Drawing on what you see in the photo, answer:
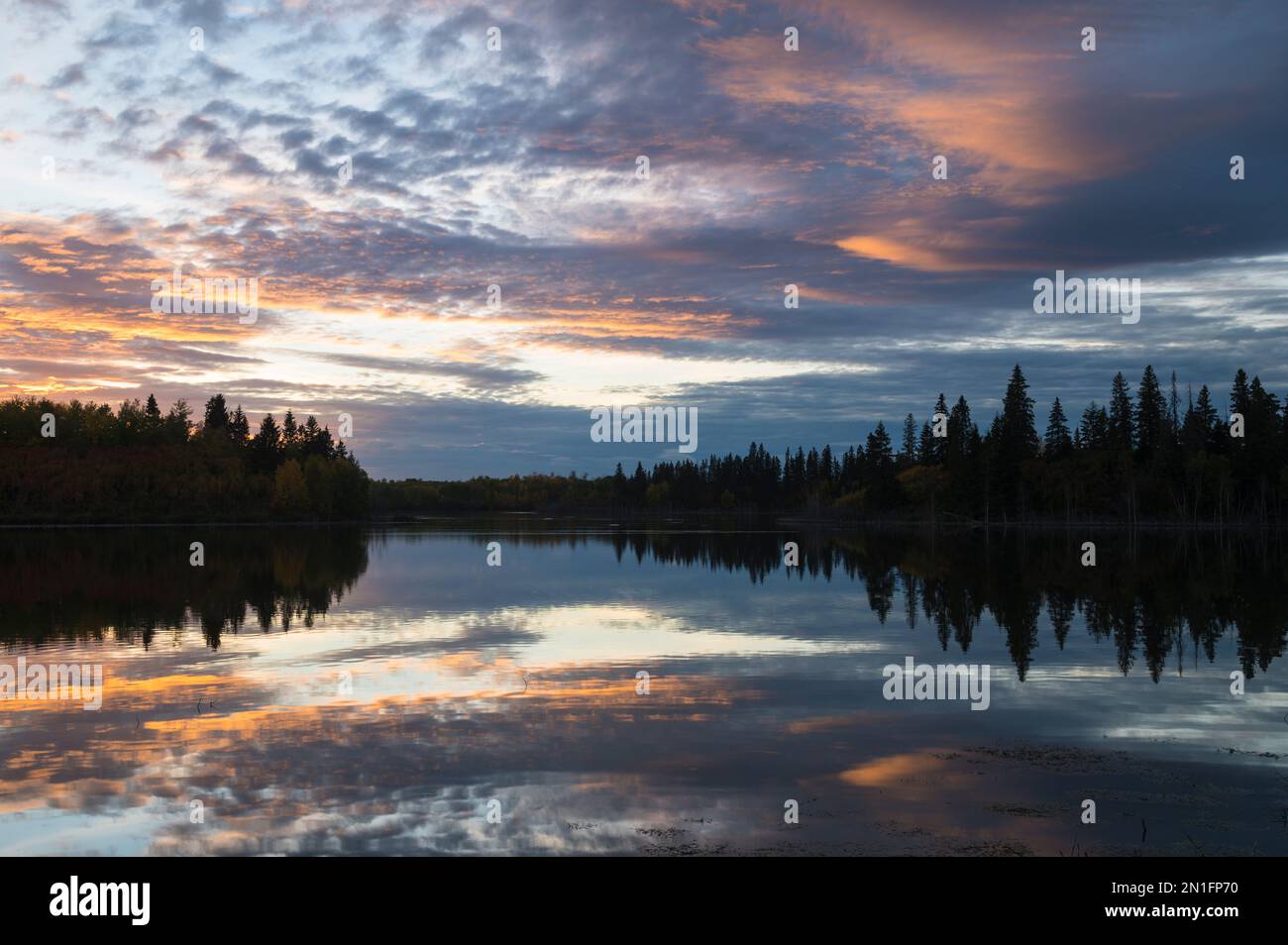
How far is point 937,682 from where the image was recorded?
66.7 ft

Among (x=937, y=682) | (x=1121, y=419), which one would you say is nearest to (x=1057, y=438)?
(x=1121, y=419)

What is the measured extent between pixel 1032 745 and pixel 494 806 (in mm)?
8675

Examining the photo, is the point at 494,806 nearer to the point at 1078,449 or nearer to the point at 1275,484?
the point at 1275,484

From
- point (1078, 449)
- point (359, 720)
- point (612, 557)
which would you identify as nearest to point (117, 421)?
point (612, 557)

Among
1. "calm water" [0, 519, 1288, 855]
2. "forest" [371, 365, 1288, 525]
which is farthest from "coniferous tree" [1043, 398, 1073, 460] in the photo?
"calm water" [0, 519, 1288, 855]

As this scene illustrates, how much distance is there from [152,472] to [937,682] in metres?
168

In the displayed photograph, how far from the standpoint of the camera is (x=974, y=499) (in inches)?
5167

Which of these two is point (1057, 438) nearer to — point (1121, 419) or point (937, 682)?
point (1121, 419)
